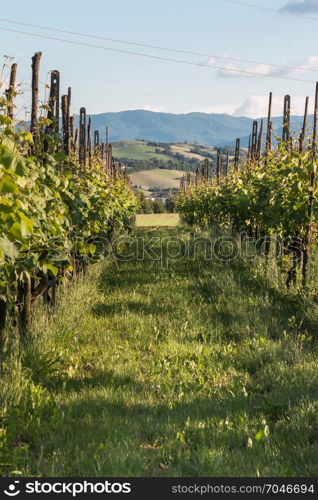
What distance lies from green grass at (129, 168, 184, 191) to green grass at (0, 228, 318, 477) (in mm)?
136258

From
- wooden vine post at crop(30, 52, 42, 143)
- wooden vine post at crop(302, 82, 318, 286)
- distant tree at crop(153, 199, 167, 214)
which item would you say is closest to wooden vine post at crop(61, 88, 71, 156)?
wooden vine post at crop(30, 52, 42, 143)

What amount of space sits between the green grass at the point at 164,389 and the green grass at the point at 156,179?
136258 millimetres

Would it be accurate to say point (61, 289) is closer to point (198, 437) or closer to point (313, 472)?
point (198, 437)

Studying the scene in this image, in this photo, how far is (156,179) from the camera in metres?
154

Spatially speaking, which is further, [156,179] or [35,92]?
[156,179]

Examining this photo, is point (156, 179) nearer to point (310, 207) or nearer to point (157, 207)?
point (157, 207)

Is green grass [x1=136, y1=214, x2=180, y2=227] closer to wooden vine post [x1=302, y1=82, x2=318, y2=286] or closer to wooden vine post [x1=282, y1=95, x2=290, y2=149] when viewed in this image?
wooden vine post [x1=282, y1=95, x2=290, y2=149]

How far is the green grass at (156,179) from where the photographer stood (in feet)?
484

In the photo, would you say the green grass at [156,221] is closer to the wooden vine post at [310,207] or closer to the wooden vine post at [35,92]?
the wooden vine post at [310,207]

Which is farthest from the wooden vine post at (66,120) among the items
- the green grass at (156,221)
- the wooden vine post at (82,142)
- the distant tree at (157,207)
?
the distant tree at (157,207)

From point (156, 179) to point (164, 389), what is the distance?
492 feet

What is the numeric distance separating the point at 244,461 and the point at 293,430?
651 millimetres

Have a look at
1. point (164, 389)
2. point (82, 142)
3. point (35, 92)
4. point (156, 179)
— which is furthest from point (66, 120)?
point (156, 179)

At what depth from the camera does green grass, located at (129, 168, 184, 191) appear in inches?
5812
